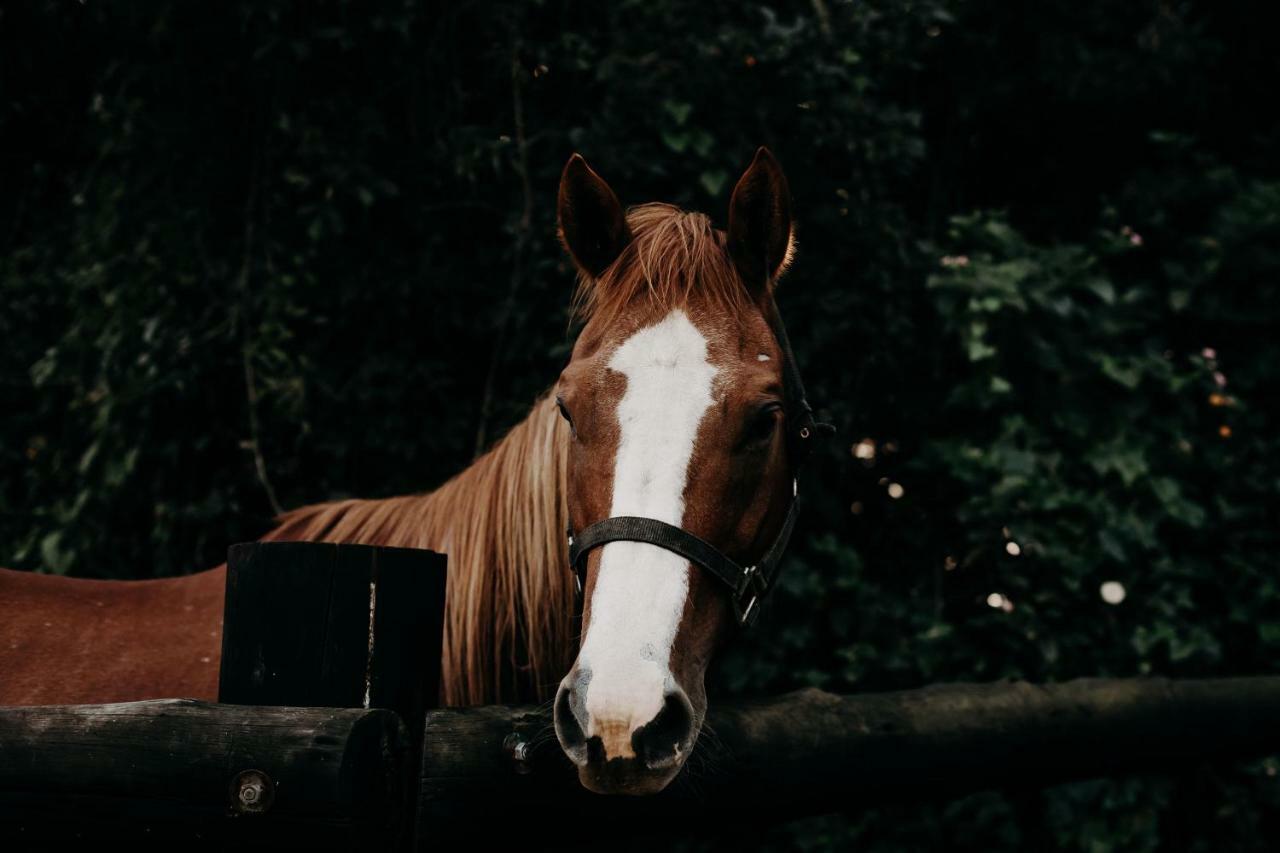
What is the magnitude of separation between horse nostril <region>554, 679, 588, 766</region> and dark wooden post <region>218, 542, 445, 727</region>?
0.72ft

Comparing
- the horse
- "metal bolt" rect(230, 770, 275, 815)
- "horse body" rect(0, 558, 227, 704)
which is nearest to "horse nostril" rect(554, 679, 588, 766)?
the horse

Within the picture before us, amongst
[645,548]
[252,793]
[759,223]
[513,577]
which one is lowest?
[252,793]

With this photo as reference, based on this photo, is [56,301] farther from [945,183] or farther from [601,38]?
[945,183]

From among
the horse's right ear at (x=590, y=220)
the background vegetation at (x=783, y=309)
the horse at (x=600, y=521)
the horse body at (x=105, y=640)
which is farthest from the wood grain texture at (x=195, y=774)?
the background vegetation at (x=783, y=309)

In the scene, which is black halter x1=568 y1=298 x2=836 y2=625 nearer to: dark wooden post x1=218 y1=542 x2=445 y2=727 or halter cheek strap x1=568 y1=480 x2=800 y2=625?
halter cheek strap x1=568 y1=480 x2=800 y2=625

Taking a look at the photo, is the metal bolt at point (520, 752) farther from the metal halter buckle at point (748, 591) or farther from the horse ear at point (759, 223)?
the horse ear at point (759, 223)

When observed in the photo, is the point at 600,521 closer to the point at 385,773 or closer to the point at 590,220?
the point at 385,773

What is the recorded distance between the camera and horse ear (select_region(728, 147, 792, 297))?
1646 millimetres

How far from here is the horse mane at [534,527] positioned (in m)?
1.59

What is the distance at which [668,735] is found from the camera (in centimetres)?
114

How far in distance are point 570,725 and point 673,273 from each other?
750 millimetres

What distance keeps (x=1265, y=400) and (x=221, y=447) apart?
145 inches

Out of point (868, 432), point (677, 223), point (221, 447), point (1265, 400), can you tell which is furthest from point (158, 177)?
point (1265, 400)

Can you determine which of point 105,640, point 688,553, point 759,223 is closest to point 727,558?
point 688,553
